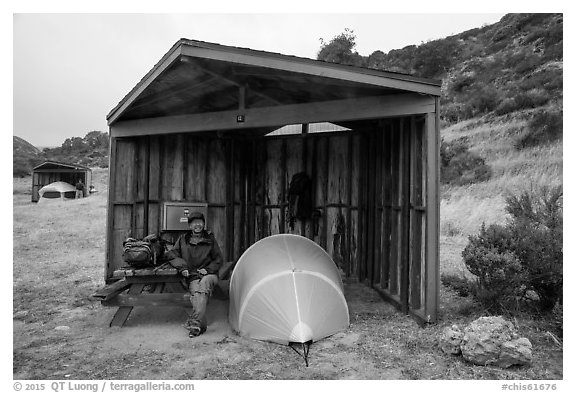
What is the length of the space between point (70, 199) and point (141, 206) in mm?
18864

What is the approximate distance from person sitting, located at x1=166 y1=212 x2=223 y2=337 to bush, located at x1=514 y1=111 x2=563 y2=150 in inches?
554

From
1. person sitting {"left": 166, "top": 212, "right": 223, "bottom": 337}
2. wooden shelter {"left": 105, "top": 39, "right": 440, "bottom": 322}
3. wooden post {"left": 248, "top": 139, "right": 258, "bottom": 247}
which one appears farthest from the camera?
wooden post {"left": 248, "top": 139, "right": 258, "bottom": 247}

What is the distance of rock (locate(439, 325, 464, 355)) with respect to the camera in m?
4.43

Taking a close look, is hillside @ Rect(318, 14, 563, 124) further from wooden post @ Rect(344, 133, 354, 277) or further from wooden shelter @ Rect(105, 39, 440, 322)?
wooden shelter @ Rect(105, 39, 440, 322)

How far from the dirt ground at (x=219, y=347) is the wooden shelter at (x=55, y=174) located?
1922cm

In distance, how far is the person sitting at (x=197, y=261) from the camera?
548cm

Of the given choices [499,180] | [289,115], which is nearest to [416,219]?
[289,115]

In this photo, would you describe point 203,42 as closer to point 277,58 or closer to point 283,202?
point 277,58

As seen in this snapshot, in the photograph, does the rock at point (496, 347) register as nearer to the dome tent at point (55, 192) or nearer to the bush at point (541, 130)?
the bush at point (541, 130)

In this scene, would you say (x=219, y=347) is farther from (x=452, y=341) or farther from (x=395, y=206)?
(x=395, y=206)

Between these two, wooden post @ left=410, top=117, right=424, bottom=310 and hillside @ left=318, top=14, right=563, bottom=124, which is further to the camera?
hillside @ left=318, top=14, right=563, bottom=124

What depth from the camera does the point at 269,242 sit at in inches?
233

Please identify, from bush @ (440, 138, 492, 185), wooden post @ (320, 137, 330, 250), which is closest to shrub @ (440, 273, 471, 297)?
wooden post @ (320, 137, 330, 250)

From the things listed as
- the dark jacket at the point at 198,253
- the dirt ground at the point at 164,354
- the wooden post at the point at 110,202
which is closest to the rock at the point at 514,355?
the dirt ground at the point at 164,354
